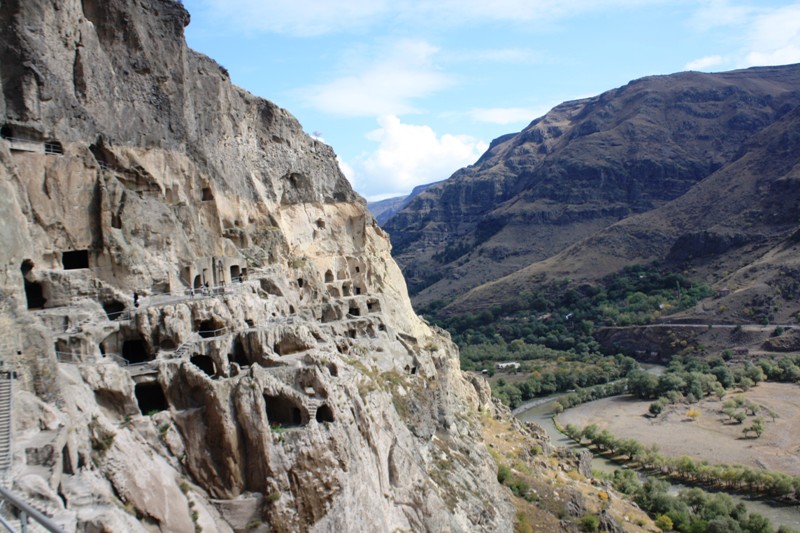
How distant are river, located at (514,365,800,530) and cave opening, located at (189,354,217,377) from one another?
146ft

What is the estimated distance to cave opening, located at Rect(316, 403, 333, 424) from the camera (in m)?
27.9

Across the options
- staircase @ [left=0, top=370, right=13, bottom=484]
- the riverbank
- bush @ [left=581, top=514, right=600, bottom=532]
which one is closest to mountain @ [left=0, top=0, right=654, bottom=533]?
staircase @ [left=0, top=370, right=13, bottom=484]

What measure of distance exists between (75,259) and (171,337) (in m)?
6.23

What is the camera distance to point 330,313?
4241cm

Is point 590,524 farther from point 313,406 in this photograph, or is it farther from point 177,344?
point 177,344

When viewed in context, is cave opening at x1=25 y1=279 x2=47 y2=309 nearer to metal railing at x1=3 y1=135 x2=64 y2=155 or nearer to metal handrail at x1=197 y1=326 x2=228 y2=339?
metal railing at x1=3 y1=135 x2=64 y2=155

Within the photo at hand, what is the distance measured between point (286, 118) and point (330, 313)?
700 inches

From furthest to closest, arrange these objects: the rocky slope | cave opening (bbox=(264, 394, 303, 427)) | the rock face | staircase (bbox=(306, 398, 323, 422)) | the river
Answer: the rocky slope → the river → cave opening (bbox=(264, 394, 303, 427)) → staircase (bbox=(306, 398, 323, 422)) → the rock face

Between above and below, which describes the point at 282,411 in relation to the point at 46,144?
below

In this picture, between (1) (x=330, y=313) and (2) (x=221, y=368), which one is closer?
(2) (x=221, y=368)

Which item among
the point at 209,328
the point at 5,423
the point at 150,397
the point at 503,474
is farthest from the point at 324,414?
the point at 503,474

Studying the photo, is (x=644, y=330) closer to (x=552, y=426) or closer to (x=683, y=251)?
(x=683, y=251)

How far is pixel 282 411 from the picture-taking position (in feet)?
91.0

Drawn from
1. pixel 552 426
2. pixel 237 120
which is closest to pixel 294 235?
pixel 237 120
